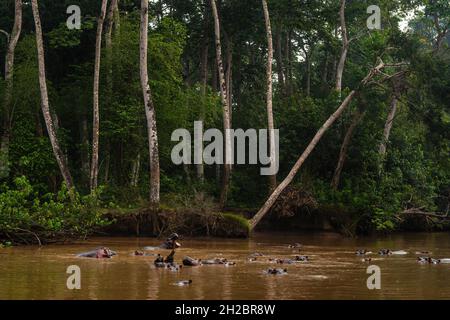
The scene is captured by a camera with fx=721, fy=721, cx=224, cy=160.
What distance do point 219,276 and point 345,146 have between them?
55.7 feet

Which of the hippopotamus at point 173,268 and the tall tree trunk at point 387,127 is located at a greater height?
the tall tree trunk at point 387,127

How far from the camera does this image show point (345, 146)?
30.8m

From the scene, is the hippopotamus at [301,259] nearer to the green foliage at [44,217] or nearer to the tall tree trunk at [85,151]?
the green foliage at [44,217]

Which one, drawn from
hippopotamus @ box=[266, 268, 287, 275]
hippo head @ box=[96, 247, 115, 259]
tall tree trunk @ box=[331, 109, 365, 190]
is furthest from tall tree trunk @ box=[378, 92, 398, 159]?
hippopotamus @ box=[266, 268, 287, 275]

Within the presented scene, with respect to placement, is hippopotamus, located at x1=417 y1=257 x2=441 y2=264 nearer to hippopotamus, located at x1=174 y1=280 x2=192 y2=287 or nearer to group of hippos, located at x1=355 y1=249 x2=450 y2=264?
group of hippos, located at x1=355 y1=249 x2=450 y2=264

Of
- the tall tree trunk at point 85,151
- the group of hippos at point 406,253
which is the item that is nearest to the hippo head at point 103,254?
the group of hippos at point 406,253

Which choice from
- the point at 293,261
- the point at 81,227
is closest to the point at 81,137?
the point at 81,227

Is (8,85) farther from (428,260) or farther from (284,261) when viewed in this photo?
(428,260)

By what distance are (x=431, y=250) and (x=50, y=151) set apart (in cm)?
1574

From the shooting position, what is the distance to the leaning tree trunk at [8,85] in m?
28.1

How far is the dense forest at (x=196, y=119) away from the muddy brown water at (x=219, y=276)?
593 centimetres

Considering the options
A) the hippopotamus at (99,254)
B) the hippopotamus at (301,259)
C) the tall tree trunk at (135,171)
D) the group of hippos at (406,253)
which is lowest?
the group of hippos at (406,253)

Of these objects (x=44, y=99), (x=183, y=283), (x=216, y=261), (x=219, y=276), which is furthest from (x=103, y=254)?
(x=44, y=99)

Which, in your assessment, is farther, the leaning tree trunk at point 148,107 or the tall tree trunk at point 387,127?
the tall tree trunk at point 387,127
